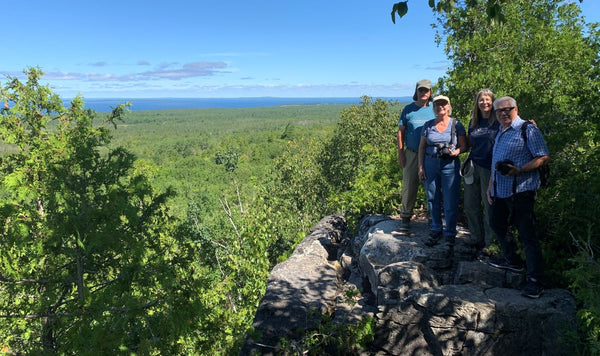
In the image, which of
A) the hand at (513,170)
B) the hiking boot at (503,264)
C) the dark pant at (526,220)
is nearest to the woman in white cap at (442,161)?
the hiking boot at (503,264)

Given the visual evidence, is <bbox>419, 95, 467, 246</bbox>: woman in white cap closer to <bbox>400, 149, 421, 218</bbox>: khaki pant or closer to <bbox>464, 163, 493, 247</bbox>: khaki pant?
<bbox>464, 163, 493, 247</bbox>: khaki pant

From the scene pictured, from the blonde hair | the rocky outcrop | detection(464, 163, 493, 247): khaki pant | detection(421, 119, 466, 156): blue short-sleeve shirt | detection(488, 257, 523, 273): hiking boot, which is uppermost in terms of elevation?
the blonde hair

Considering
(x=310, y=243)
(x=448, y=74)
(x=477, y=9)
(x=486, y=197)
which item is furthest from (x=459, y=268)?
(x=477, y=9)

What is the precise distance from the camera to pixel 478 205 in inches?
181

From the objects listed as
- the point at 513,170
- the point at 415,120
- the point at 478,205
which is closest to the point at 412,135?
the point at 415,120

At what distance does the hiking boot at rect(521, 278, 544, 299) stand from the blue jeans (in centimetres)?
116

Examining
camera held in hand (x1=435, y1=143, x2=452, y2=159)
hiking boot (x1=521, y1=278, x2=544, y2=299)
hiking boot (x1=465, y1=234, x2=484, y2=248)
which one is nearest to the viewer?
hiking boot (x1=521, y1=278, x2=544, y2=299)

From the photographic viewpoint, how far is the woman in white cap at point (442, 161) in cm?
443

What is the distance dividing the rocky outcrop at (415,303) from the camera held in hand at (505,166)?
132 cm

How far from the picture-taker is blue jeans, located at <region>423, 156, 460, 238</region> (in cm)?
455

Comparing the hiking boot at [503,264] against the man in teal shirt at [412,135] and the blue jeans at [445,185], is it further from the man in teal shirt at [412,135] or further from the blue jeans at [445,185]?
the man in teal shirt at [412,135]

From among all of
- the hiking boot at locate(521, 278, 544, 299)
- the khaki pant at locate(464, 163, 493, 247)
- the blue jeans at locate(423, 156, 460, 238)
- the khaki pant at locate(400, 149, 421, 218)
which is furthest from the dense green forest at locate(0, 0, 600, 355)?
the khaki pant at locate(400, 149, 421, 218)

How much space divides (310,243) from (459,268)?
10.2 feet

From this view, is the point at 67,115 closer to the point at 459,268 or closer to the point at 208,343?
the point at 208,343
